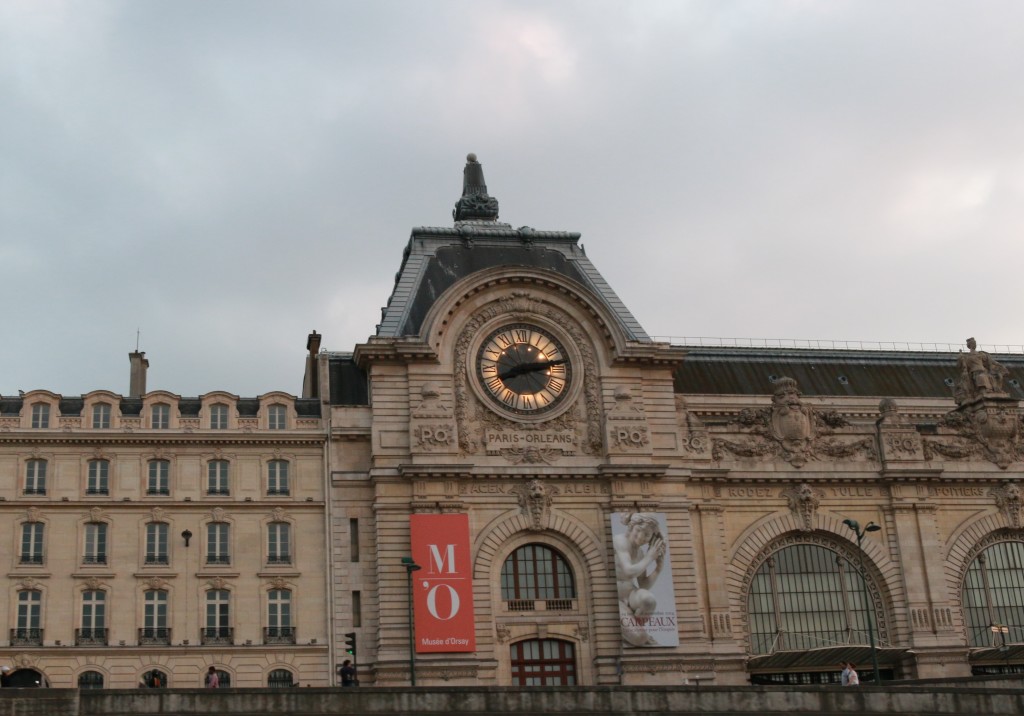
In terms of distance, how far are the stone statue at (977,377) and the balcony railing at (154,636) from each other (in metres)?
40.3

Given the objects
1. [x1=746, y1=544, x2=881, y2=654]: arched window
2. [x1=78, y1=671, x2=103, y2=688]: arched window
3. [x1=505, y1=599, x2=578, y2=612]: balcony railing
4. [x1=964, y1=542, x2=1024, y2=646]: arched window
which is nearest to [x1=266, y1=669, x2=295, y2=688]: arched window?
[x1=78, y1=671, x2=103, y2=688]: arched window

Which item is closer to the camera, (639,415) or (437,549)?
(437,549)

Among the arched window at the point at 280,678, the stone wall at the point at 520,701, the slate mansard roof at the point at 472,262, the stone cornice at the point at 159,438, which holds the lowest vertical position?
the stone wall at the point at 520,701

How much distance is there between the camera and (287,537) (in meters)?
64.4

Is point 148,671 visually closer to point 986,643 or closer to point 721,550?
point 721,550

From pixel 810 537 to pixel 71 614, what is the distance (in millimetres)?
33430

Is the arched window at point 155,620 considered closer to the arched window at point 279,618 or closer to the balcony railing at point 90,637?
the balcony railing at point 90,637

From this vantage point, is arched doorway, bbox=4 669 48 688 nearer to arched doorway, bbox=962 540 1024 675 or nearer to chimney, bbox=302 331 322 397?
chimney, bbox=302 331 322 397

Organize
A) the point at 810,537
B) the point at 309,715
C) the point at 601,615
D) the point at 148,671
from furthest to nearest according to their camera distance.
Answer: the point at 810,537
the point at 601,615
the point at 148,671
the point at 309,715

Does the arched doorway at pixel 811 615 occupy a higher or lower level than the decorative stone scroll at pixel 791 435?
lower

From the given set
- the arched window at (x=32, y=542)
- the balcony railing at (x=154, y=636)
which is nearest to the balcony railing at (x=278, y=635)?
the balcony railing at (x=154, y=636)

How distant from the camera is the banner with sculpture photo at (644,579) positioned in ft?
211

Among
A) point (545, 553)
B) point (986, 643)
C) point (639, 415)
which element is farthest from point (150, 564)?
point (986, 643)

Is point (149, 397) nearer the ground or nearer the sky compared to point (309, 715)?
nearer the sky
